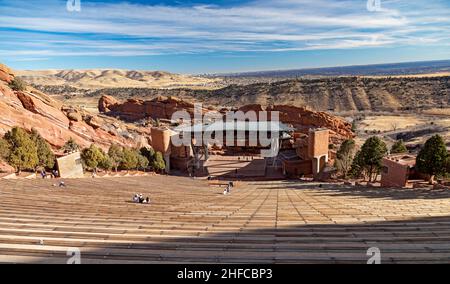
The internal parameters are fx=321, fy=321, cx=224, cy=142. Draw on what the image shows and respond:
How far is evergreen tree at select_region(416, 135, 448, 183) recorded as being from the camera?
25922mm

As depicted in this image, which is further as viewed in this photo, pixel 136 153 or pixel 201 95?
pixel 201 95

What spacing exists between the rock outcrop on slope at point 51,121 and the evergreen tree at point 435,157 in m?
32.8

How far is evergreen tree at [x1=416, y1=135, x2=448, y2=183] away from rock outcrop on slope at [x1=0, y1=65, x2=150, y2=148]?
32.8m

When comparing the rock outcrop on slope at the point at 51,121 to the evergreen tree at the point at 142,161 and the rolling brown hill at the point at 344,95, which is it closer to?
the evergreen tree at the point at 142,161

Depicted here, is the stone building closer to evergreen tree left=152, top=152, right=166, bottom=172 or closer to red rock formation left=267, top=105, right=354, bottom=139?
evergreen tree left=152, top=152, right=166, bottom=172

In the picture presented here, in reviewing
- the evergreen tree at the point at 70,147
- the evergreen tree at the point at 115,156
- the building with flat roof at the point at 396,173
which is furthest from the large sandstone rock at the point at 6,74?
the building with flat roof at the point at 396,173

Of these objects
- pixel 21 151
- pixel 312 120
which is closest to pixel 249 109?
pixel 312 120

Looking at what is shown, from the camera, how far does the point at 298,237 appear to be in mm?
7344

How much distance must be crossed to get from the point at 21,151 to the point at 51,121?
1241 cm

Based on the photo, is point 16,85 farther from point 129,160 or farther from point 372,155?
point 372,155
